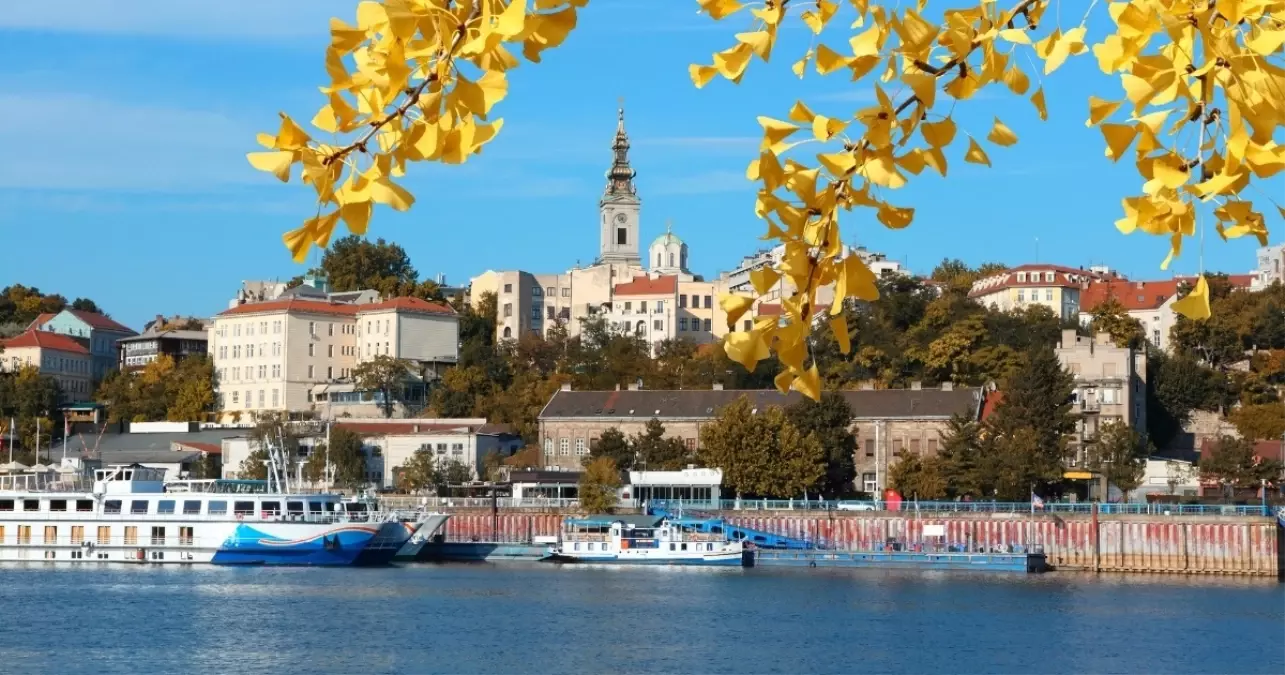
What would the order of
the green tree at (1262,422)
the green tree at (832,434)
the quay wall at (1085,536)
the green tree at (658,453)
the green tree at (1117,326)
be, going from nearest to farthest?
1. the quay wall at (1085,536)
2. the green tree at (832,434)
3. the green tree at (658,453)
4. the green tree at (1262,422)
5. the green tree at (1117,326)

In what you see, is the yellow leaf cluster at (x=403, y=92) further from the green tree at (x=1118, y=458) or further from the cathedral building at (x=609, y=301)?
the cathedral building at (x=609, y=301)

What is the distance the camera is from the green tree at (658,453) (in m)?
79.8

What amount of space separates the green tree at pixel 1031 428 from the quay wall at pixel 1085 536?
2.88m

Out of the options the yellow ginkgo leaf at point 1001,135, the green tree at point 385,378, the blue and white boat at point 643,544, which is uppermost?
the green tree at point 385,378

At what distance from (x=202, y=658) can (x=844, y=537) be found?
35937 millimetres

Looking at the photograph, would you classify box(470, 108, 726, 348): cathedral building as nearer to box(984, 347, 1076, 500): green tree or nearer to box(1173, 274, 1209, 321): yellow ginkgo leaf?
box(984, 347, 1076, 500): green tree

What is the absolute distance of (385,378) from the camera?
103 metres

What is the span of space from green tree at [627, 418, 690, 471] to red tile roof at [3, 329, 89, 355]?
54.3m

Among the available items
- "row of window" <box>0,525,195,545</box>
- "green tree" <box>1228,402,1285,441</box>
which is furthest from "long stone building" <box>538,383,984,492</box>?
"row of window" <box>0,525,195,545</box>

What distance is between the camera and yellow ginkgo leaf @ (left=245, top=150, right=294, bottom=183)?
3.89 m

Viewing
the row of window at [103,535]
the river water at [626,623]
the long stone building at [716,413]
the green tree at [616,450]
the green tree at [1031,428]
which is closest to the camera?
the river water at [626,623]

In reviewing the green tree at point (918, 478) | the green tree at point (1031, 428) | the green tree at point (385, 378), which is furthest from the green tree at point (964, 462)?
the green tree at point (385, 378)

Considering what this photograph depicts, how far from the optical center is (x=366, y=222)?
3.99 metres

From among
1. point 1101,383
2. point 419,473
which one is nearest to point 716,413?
point 419,473
